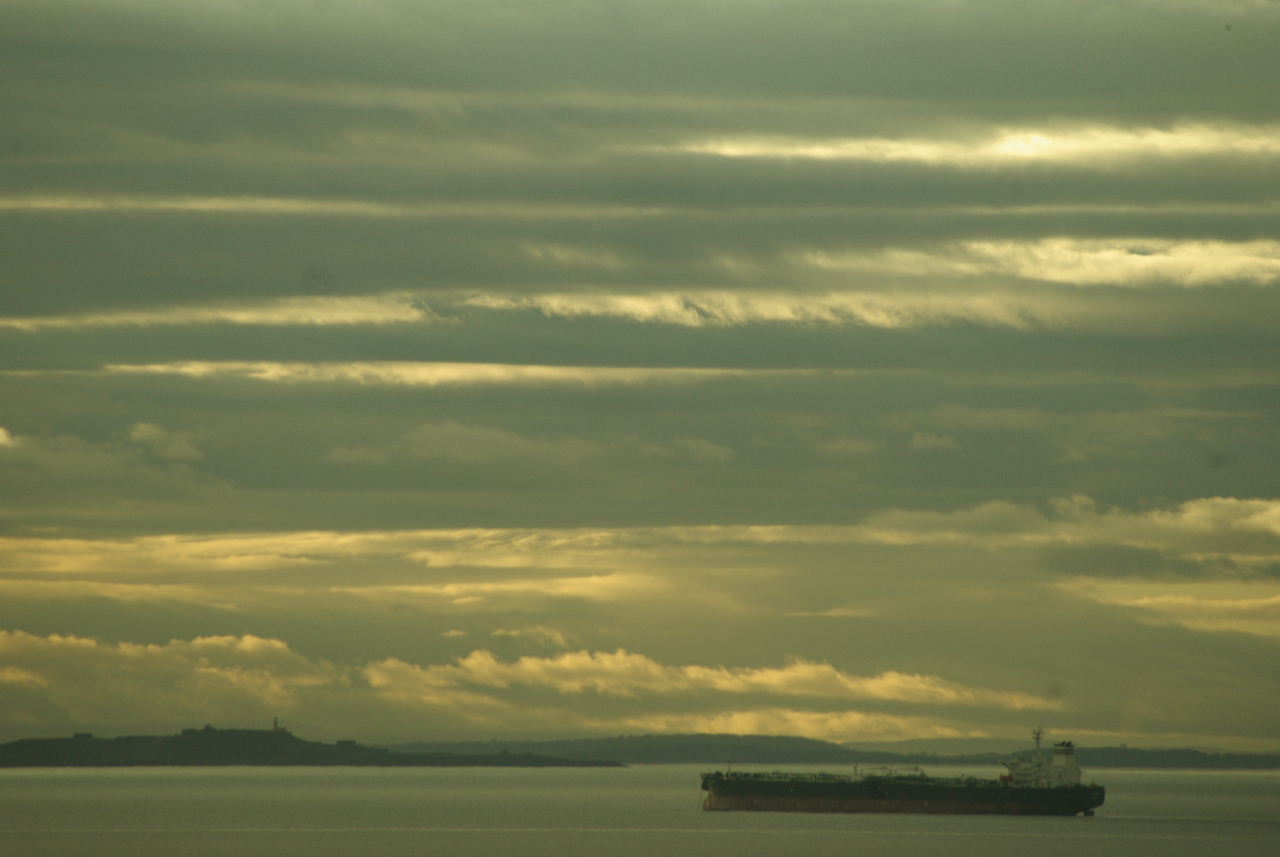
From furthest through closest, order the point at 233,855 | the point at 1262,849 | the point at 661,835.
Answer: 1. the point at 661,835
2. the point at 1262,849
3. the point at 233,855

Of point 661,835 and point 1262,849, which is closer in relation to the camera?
point 1262,849

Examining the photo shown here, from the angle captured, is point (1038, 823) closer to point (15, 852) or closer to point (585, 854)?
point (585, 854)

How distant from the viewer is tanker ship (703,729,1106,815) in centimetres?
18812

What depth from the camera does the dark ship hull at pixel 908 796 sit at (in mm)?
188125

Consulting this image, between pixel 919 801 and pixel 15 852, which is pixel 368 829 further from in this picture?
pixel 919 801

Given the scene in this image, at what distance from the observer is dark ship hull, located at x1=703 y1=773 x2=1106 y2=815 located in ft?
617

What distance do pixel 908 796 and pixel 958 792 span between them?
6808 millimetres

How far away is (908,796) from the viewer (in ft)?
648

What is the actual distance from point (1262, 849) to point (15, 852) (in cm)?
11490

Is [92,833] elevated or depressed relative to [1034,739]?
depressed

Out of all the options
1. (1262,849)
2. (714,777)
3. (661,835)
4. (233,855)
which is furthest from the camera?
(714,777)

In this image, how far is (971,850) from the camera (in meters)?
153

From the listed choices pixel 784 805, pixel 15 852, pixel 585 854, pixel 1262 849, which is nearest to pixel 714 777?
pixel 784 805

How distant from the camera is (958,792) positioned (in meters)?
193
